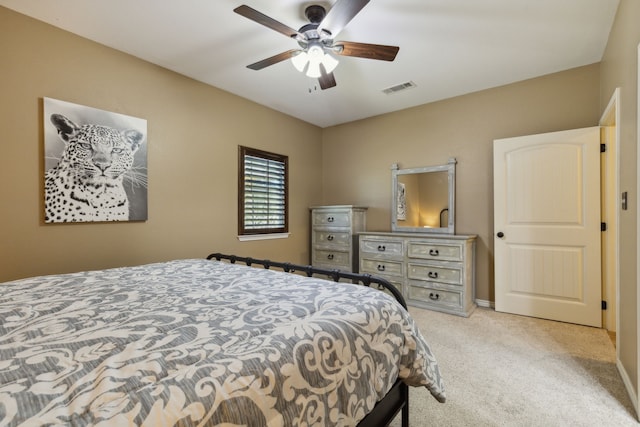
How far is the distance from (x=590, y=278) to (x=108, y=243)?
4.56 meters

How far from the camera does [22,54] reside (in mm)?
2188

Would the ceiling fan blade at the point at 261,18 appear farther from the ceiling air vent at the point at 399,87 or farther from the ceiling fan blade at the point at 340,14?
the ceiling air vent at the point at 399,87

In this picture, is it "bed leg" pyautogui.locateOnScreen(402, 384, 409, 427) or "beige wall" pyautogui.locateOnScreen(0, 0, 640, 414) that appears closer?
"bed leg" pyautogui.locateOnScreen(402, 384, 409, 427)

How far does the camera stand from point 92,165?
2.49 meters

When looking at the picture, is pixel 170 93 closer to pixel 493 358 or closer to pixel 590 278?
pixel 493 358

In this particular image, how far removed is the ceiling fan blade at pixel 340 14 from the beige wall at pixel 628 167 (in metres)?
1.65

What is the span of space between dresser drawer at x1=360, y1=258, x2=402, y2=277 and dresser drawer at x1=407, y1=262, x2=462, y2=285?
148 mm

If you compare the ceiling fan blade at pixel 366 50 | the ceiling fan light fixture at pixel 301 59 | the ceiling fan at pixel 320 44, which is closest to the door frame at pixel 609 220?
the ceiling fan blade at pixel 366 50

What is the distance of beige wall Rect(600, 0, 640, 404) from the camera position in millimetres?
1733

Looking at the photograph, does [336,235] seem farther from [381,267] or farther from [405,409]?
[405,409]

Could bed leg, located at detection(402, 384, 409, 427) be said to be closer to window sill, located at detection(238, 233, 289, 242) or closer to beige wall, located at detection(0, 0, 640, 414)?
beige wall, located at detection(0, 0, 640, 414)

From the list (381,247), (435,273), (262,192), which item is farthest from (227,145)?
(435,273)

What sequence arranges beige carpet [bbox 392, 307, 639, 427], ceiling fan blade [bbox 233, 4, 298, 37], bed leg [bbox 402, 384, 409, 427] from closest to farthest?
bed leg [bbox 402, 384, 409, 427] → beige carpet [bbox 392, 307, 639, 427] → ceiling fan blade [bbox 233, 4, 298, 37]

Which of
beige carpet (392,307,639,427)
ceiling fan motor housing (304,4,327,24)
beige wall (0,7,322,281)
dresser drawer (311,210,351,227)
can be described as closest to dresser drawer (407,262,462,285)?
beige carpet (392,307,639,427)
